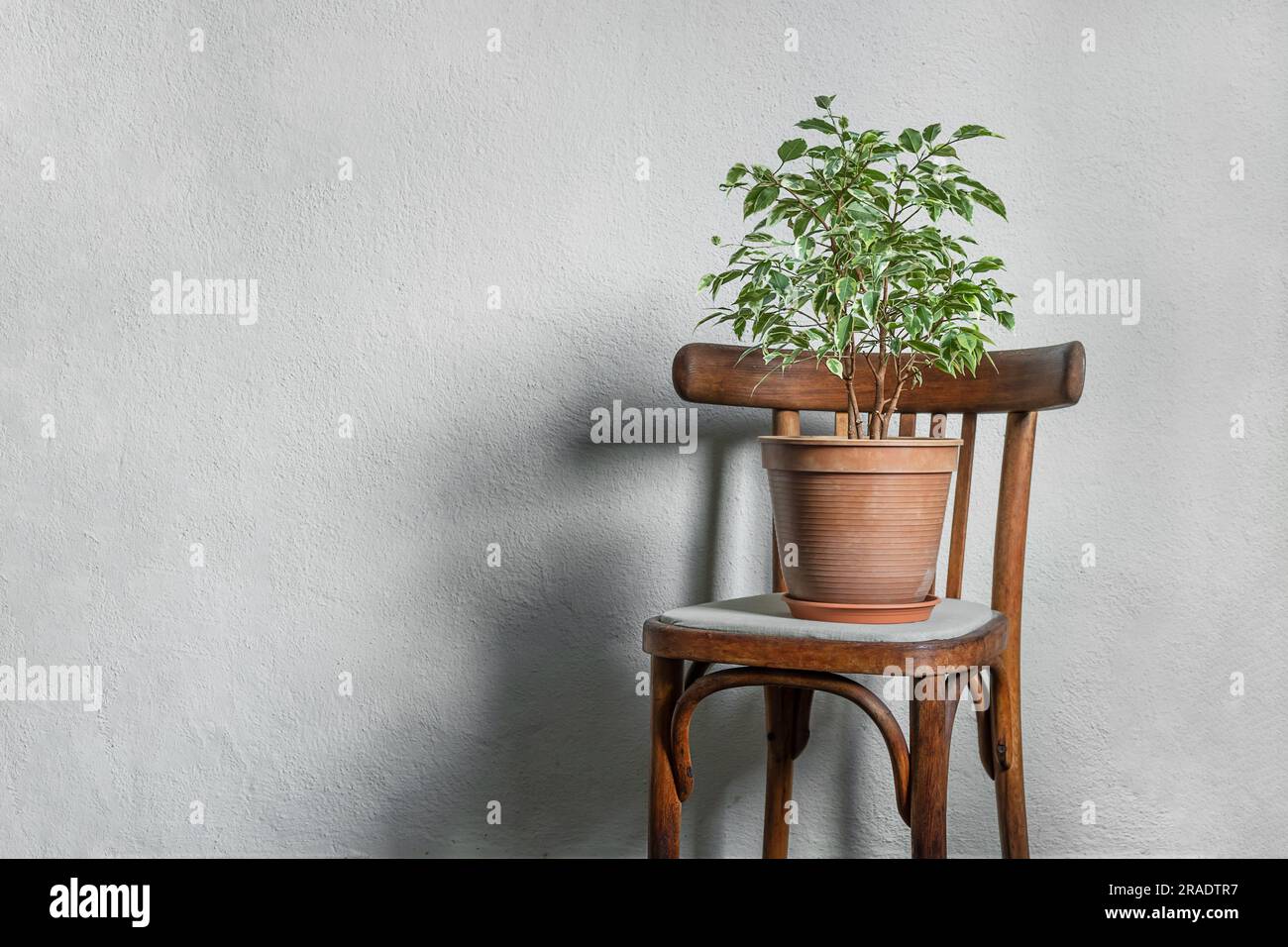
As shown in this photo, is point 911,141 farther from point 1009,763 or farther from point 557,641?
point 557,641

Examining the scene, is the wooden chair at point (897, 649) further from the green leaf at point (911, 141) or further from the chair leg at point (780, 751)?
the green leaf at point (911, 141)

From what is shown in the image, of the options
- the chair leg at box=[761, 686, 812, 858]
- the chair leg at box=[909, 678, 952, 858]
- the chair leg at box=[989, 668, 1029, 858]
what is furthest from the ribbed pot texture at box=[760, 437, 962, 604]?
the chair leg at box=[761, 686, 812, 858]

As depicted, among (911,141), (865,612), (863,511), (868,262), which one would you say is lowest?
(865,612)

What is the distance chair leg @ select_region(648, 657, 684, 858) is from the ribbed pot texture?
0.18 m

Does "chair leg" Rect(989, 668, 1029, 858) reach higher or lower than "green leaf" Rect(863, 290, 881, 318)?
lower

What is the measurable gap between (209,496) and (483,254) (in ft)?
1.84

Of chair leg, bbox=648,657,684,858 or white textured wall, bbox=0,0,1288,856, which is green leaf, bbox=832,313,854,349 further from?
white textured wall, bbox=0,0,1288,856

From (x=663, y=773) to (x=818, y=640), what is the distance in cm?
24

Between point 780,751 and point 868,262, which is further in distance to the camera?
point 780,751

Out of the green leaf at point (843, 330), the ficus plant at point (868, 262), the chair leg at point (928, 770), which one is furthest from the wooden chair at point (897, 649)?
the green leaf at point (843, 330)

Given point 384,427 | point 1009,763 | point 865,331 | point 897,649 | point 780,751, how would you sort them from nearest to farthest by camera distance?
point 897,649 < point 865,331 < point 1009,763 < point 780,751 < point 384,427

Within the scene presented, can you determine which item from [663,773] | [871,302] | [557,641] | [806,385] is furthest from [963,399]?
[557,641]

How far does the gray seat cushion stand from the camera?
1059 mm

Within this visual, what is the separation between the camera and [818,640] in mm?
1062
